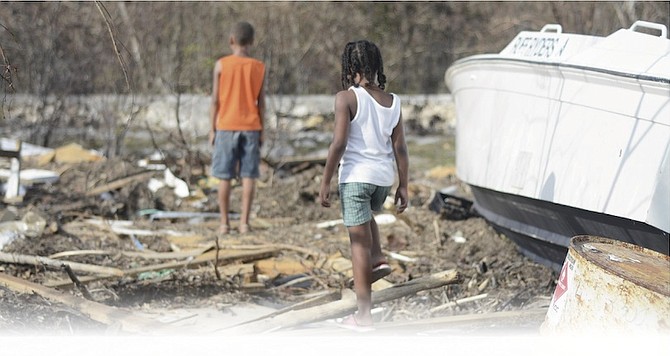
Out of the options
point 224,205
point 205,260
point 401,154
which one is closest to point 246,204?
point 224,205

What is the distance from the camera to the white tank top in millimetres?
5160

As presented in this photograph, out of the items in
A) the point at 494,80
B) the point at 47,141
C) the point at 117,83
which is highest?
the point at 494,80

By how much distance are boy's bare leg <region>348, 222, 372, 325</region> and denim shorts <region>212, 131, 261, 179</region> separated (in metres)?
2.97

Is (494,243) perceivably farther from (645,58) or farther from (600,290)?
(600,290)

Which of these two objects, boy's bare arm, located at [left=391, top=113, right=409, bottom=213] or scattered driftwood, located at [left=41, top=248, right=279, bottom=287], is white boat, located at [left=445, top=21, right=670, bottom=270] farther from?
scattered driftwood, located at [left=41, top=248, right=279, bottom=287]

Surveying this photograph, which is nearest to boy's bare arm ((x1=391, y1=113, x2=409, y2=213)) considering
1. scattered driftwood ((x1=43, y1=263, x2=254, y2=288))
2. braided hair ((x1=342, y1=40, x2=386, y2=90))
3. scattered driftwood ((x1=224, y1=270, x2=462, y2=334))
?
braided hair ((x1=342, y1=40, x2=386, y2=90))

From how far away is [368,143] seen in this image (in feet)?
17.0

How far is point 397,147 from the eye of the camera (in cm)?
533

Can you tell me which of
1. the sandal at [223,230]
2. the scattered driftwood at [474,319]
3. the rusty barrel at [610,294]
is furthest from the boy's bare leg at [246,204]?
the rusty barrel at [610,294]

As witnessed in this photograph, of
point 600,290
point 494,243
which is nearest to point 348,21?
point 494,243

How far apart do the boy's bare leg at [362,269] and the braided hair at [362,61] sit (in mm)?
812

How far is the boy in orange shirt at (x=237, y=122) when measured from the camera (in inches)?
317

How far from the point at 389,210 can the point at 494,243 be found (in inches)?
58.9

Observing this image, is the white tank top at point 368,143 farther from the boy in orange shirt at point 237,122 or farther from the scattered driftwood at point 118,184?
the scattered driftwood at point 118,184
